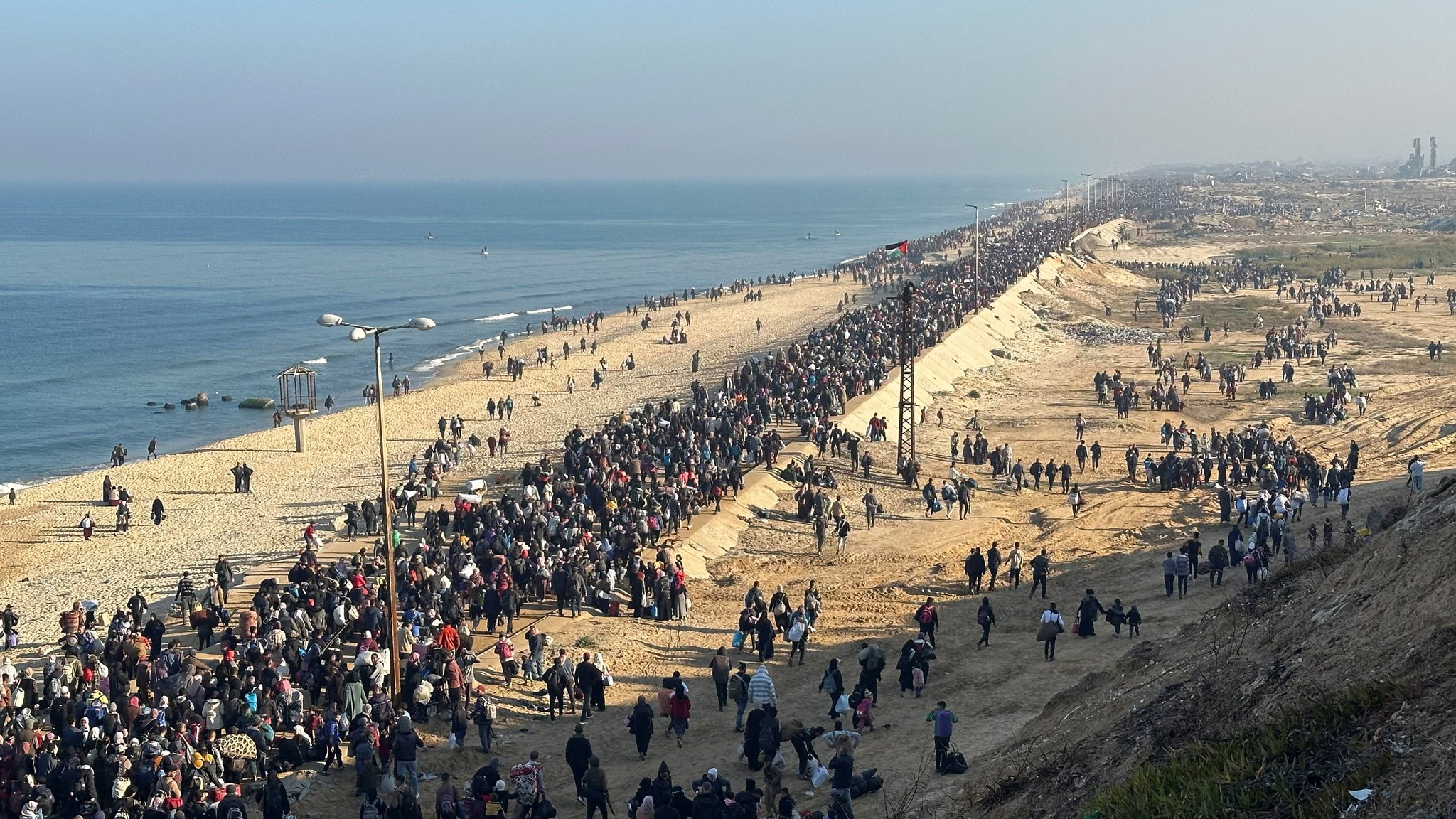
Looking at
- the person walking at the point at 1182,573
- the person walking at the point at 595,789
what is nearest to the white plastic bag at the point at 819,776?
the person walking at the point at 595,789

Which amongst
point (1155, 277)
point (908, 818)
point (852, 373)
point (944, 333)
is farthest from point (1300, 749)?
point (1155, 277)

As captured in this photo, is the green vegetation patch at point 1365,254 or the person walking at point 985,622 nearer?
the person walking at point 985,622

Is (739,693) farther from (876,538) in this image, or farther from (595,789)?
(876,538)

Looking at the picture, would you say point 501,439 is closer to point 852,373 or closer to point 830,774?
point 852,373

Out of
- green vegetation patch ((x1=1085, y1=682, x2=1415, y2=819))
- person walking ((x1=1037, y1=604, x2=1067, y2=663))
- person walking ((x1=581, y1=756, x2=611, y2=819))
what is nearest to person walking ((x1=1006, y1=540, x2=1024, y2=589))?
person walking ((x1=1037, y1=604, x2=1067, y2=663))

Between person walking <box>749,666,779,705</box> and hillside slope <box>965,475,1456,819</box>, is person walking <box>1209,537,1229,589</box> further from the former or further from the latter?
person walking <box>749,666,779,705</box>

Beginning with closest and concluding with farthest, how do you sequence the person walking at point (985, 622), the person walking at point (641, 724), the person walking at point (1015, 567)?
1. the person walking at point (641, 724)
2. the person walking at point (985, 622)
3. the person walking at point (1015, 567)

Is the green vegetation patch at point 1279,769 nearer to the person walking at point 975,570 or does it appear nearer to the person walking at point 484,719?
the person walking at point 484,719
